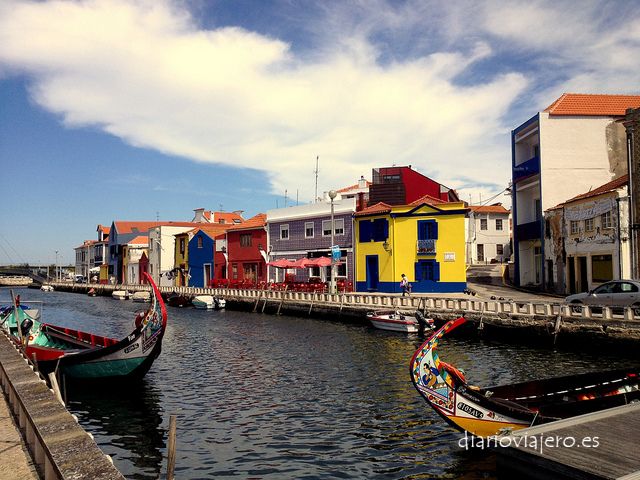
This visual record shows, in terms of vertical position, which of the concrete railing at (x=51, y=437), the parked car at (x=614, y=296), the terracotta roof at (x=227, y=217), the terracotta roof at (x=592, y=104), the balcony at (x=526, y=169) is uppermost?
the terracotta roof at (x=592, y=104)

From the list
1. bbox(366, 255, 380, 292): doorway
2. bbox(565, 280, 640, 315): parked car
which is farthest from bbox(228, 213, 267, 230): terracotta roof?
bbox(565, 280, 640, 315): parked car

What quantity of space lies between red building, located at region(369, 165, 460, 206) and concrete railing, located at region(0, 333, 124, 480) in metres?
38.9

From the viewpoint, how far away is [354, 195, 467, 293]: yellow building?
39844 millimetres

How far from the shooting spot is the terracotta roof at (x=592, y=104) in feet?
121

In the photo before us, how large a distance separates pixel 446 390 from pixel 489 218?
5326cm

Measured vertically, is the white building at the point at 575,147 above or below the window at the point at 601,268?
above

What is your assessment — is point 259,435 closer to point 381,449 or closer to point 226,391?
point 381,449

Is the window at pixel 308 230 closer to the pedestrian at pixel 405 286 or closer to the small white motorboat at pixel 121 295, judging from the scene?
the pedestrian at pixel 405 286

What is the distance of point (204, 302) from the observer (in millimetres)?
47688

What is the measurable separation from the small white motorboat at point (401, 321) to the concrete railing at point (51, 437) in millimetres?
20957

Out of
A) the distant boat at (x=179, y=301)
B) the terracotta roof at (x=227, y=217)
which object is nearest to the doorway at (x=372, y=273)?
the distant boat at (x=179, y=301)

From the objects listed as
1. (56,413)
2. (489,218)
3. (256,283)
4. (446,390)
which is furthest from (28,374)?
(489,218)

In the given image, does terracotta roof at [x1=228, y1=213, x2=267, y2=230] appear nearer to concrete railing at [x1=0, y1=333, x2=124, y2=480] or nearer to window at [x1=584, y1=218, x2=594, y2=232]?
window at [x1=584, y1=218, x2=594, y2=232]

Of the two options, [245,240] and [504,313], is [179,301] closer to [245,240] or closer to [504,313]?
[245,240]
